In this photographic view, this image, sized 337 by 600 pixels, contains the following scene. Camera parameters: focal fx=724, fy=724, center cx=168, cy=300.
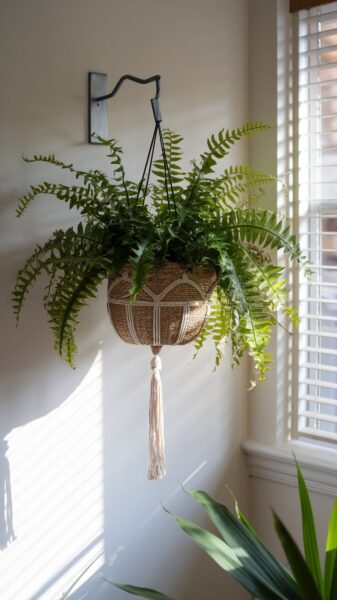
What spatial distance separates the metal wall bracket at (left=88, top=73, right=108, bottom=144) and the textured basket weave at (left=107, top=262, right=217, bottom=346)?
16.2 inches

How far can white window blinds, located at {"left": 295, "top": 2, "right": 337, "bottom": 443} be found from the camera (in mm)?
2100

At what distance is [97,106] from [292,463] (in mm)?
1167

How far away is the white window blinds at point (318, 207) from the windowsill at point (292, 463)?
61 millimetres

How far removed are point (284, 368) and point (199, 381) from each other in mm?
284

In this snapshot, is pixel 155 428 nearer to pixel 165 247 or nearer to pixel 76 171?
pixel 165 247

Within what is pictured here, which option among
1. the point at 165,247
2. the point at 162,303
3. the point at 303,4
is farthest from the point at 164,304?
the point at 303,4

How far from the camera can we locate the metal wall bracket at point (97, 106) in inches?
68.3

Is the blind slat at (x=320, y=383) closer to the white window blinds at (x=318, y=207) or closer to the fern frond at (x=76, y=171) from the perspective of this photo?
the white window blinds at (x=318, y=207)

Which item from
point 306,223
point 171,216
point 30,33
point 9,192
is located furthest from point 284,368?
point 30,33

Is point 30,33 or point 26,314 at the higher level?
point 30,33

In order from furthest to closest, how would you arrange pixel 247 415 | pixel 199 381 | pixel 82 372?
pixel 247 415 < pixel 199 381 < pixel 82 372

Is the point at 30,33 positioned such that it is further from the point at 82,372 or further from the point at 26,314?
the point at 82,372

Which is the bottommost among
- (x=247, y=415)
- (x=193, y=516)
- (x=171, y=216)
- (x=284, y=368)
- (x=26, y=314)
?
(x=193, y=516)

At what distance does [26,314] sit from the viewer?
5.43ft
